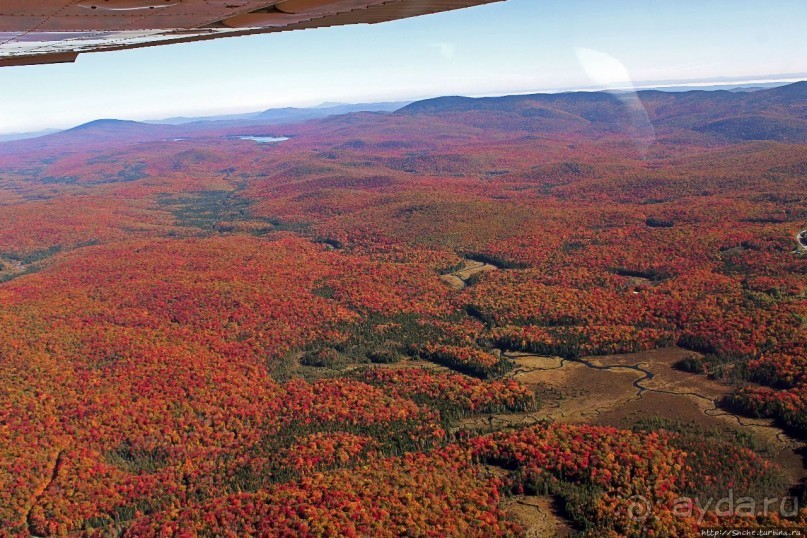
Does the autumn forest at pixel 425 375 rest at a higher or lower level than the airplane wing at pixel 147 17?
lower

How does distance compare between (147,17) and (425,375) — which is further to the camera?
(425,375)

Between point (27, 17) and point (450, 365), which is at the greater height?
point (27, 17)

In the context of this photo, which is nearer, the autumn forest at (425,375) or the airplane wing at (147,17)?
the airplane wing at (147,17)

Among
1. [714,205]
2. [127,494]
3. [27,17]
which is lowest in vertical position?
[127,494]

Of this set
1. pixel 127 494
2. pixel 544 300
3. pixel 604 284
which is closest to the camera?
pixel 127 494

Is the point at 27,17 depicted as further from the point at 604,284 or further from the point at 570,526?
the point at 604,284

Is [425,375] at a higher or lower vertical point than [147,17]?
lower

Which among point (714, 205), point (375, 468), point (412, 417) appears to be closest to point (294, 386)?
point (412, 417)

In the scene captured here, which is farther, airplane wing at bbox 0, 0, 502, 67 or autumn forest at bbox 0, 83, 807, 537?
autumn forest at bbox 0, 83, 807, 537
